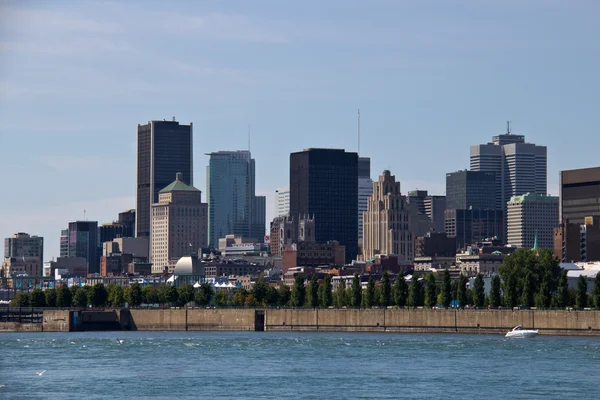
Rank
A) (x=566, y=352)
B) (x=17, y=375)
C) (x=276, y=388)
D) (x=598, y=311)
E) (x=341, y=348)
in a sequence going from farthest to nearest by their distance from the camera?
(x=598, y=311), (x=341, y=348), (x=566, y=352), (x=17, y=375), (x=276, y=388)

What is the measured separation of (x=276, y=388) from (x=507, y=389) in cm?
1792

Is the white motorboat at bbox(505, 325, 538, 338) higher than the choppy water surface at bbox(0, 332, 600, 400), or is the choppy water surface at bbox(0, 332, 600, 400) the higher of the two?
the white motorboat at bbox(505, 325, 538, 338)

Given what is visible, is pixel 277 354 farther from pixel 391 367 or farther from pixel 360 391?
pixel 360 391

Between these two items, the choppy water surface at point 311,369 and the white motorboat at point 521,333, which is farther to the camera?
the white motorboat at point 521,333

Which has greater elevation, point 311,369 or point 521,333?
point 521,333

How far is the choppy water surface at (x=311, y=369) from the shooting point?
114125 mm

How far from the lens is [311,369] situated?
13638cm

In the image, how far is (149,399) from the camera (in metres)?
109

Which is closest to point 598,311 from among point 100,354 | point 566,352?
point 566,352

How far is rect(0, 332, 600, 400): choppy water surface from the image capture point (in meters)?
114

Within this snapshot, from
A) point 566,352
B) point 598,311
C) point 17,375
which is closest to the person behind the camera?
point 17,375

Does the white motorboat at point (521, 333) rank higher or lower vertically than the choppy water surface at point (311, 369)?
higher

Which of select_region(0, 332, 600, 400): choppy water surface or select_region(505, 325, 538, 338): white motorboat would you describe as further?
select_region(505, 325, 538, 338): white motorboat

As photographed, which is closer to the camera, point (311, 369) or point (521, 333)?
point (311, 369)
